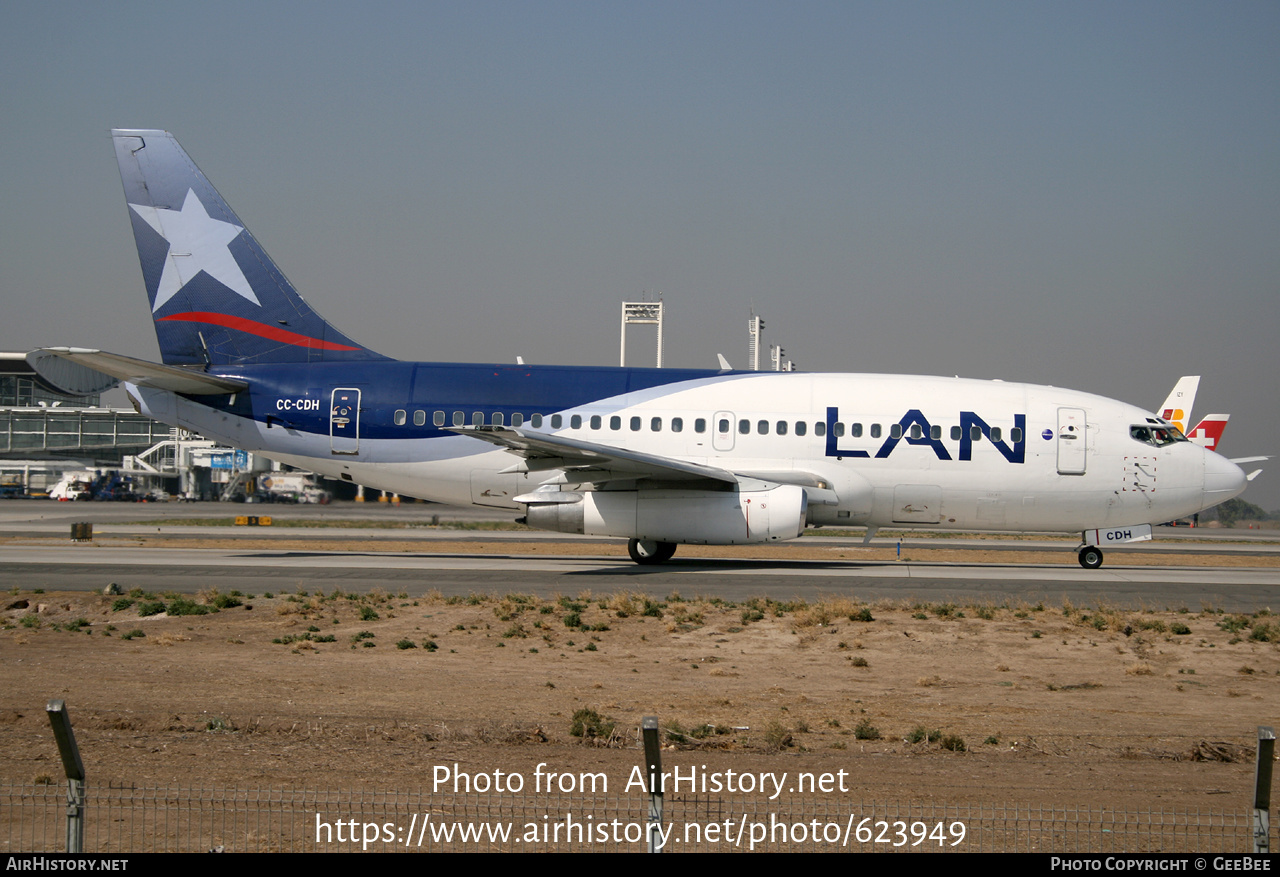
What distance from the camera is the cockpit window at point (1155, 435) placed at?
2420cm

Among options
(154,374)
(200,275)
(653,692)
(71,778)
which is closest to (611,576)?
(653,692)

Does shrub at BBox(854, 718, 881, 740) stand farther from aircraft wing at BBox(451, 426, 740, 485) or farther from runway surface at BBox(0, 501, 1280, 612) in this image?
aircraft wing at BBox(451, 426, 740, 485)

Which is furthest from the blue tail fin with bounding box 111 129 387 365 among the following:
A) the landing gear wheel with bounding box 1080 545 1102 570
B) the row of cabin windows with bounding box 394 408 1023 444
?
the landing gear wheel with bounding box 1080 545 1102 570

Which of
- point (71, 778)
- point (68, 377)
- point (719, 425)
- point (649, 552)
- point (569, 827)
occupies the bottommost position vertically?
point (569, 827)

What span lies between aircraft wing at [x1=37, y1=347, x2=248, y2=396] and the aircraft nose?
2265cm

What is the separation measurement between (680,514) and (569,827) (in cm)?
1659

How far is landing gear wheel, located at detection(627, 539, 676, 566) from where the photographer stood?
2416 centimetres

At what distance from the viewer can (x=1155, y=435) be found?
24312 millimetres

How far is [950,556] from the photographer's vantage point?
100 feet

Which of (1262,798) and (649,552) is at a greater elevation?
(1262,798)

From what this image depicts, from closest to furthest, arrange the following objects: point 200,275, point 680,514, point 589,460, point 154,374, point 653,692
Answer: point 653,692, point 589,460, point 680,514, point 154,374, point 200,275

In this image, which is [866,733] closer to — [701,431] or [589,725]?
[589,725]

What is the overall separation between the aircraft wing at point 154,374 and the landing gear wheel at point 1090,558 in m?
20.5
